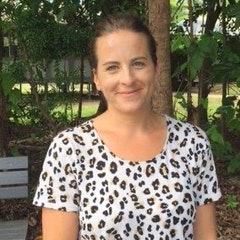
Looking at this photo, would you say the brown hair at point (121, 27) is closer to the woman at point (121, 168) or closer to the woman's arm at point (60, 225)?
the woman at point (121, 168)

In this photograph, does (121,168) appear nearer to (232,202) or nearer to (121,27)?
(121,27)

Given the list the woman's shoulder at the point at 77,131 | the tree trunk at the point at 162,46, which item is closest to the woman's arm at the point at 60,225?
the woman's shoulder at the point at 77,131

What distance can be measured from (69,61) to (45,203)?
5518 millimetres

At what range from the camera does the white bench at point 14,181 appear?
385cm

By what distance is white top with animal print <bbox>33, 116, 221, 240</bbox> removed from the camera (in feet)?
6.05

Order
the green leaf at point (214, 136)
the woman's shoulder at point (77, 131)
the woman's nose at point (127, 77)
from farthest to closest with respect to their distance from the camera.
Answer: the green leaf at point (214, 136)
the woman's shoulder at point (77, 131)
the woman's nose at point (127, 77)

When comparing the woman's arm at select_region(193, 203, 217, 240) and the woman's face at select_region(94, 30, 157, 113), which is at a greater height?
the woman's face at select_region(94, 30, 157, 113)

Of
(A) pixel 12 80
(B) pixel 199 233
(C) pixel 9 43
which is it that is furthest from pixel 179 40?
(C) pixel 9 43

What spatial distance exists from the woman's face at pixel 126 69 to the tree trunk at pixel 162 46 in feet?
6.65

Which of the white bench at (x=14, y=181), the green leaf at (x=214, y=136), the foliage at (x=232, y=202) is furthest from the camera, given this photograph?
the foliage at (x=232, y=202)


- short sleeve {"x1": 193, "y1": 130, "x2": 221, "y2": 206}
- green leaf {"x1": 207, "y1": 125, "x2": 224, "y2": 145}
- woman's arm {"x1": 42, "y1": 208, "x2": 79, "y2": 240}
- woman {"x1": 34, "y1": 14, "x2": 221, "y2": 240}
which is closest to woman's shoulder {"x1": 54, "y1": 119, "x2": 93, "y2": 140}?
woman {"x1": 34, "y1": 14, "x2": 221, "y2": 240}

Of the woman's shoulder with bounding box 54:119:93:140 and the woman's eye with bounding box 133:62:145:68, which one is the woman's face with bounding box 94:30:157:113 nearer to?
the woman's eye with bounding box 133:62:145:68

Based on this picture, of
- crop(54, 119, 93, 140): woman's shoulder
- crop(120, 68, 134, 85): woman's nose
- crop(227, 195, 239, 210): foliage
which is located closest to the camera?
crop(120, 68, 134, 85): woman's nose

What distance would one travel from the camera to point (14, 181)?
391cm
